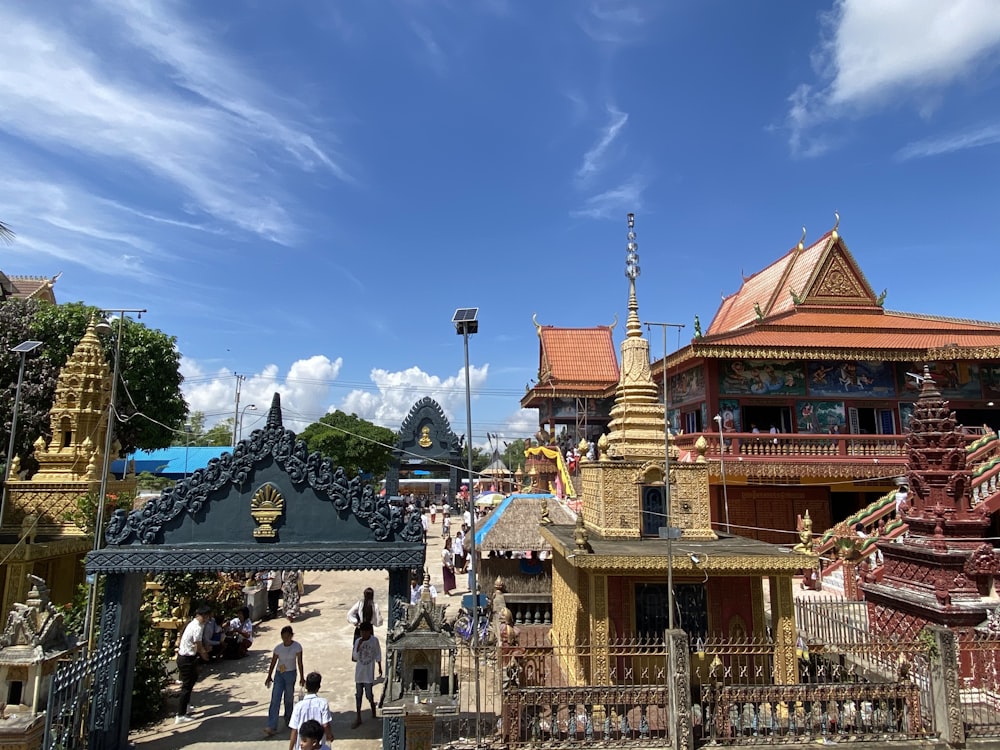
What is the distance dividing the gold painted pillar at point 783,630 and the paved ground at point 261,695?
19.5 feet

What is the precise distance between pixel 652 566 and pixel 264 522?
553 centimetres

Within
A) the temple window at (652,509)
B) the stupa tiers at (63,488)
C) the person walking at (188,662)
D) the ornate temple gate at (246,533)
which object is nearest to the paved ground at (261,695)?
the person walking at (188,662)

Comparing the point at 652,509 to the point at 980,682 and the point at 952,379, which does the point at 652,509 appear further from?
the point at 952,379

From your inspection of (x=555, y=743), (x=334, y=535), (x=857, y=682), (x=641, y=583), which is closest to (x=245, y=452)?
(x=334, y=535)

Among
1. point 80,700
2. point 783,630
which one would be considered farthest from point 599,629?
point 80,700

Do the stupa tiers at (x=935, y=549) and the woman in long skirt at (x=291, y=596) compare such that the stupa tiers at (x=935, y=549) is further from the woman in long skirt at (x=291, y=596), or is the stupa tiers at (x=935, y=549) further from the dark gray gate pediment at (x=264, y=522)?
the woman in long skirt at (x=291, y=596)

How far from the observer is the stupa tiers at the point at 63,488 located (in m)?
11.0

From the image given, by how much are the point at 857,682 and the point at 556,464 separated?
20564mm

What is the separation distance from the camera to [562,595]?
1109 centimetres

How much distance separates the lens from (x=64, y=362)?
23.7 meters

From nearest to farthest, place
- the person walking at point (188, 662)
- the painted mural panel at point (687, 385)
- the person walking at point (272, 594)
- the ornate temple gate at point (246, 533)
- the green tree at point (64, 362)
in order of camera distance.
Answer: the ornate temple gate at point (246, 533)
the person walking at point (188, 662)
the person walking at point (272, 594)
the green tree at point (64, 362)
the painted mural panel at point (687, 385)

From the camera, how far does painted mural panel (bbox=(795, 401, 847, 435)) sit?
21594mm

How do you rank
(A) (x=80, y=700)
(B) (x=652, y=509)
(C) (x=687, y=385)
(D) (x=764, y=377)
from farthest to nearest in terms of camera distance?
(C) (x=687, y=385) → (D) (x=764, y=377) → (B) (x=652, y=509) → (A) (x=80, y=700)

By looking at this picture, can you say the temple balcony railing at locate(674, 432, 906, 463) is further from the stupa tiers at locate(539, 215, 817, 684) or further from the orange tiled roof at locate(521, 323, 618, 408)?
the orange tiled roof at locate(521, 323, 618, 408)
